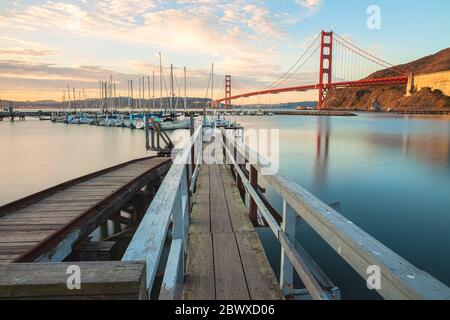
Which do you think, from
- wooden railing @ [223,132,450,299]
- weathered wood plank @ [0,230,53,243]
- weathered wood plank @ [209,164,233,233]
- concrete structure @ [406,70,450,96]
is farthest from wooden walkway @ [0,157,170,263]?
concrete structure @ [406,70,450,96]

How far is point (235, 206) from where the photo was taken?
520cm

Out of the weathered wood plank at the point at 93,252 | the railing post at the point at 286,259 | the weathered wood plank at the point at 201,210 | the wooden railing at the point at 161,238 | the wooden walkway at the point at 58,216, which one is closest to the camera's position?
the wooden railing at the point at 161,238

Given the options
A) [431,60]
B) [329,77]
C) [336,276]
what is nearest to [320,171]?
[336,276]

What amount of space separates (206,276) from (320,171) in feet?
57.8

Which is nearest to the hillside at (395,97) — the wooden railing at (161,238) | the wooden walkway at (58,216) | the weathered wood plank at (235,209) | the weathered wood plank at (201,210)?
Answer: the weathered wood plank at (235,209)

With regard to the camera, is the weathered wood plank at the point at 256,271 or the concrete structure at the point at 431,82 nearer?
the weathered wood plank at the point at 256,271

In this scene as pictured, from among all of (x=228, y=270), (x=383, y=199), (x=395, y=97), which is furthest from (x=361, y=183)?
(x=395, y=97)

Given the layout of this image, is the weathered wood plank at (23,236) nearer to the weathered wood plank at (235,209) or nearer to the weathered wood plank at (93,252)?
the weathered wood plank at (93,252)

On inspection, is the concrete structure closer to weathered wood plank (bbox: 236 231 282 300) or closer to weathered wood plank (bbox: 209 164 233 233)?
weathered wood plank (bbox: 209 164 233 233)

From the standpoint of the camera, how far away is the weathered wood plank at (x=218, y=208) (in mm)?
4234

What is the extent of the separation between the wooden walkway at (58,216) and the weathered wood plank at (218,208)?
92.7 inches

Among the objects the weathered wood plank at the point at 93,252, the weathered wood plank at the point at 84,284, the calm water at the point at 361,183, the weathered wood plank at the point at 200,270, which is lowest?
the calm water at the point at 361,183

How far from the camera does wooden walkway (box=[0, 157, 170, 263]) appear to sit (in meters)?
4.98
